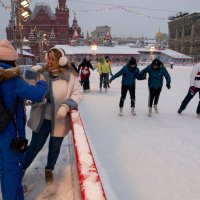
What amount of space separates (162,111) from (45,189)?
5449 millimetres

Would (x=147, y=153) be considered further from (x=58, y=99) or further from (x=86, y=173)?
(x=86, y=173)

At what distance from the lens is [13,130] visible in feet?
6.70

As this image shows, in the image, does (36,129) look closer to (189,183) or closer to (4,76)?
(4,76)

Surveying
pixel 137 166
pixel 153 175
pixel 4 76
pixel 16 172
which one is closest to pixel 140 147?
pixel 137 166

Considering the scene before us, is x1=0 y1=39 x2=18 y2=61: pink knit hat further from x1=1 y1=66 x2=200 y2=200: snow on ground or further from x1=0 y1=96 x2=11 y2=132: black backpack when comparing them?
x1=1 y1=66 x2=200 y2=200: snow on ground

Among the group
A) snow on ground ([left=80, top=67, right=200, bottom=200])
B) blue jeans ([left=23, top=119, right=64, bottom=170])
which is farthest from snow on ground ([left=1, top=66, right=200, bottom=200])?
blue jeans ([left=23, top=119, right=64, bottom=170])

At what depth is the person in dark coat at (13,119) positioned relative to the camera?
197cm

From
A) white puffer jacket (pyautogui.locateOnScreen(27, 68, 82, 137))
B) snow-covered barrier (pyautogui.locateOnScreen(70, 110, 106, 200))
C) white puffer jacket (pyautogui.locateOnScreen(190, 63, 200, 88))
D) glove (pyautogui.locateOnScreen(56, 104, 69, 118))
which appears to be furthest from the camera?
white puffer jacket (pyautogui.locateOnScreen(190, 63, 200, 88))

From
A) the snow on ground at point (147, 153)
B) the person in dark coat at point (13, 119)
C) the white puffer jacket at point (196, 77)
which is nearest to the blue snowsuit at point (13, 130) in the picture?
the person in dark coat at point (13, 119)

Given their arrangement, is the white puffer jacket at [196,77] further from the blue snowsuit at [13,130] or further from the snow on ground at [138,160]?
the blue snowsuit at [13,130]

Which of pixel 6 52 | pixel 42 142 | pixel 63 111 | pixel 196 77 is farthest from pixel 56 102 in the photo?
pixel 196 77

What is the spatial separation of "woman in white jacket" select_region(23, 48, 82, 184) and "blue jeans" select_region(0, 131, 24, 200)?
55 cm

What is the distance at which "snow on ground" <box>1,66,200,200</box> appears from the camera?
2939mm

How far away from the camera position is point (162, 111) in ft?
25.2
